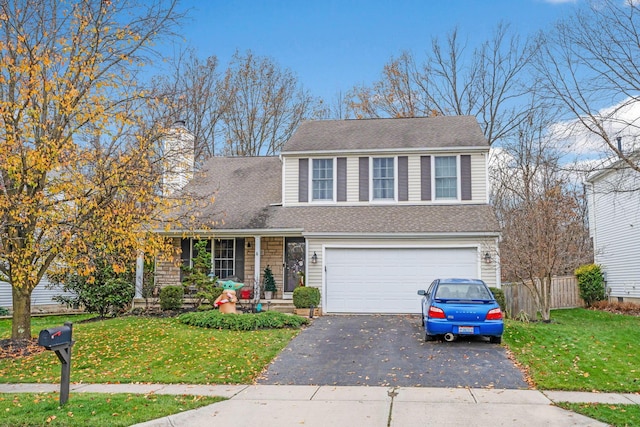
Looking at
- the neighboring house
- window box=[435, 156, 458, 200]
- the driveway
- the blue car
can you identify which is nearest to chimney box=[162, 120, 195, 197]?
the driveway

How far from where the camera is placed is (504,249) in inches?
707

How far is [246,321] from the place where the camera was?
14562mm

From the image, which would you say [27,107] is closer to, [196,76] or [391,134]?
[391,134]

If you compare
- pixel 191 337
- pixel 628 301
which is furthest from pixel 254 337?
pixel 628 301

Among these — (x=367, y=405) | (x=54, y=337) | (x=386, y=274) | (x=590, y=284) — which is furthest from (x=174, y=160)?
(x=590, y=284)

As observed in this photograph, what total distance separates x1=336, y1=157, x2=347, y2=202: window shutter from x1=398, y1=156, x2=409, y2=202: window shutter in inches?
74.8

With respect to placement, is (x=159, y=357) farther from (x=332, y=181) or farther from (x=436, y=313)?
(x=332, y=181)

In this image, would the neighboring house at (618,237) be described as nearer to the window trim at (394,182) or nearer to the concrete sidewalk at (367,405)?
the window trim at (394,182)

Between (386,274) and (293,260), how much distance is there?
3.41 meters

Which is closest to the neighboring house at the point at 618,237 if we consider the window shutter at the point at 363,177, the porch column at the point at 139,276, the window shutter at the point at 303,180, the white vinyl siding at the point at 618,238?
the white vinyl siding at the point at 618,238

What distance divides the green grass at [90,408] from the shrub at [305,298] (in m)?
8.51

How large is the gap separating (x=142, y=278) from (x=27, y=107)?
792 centimetres

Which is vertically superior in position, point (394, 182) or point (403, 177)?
point (403, 177)

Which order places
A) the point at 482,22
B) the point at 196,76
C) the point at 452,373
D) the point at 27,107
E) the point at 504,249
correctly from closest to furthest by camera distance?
the point at 452,373, the point at 27,107, the point at 504,249, the point at 482,22, the point at 196,76
